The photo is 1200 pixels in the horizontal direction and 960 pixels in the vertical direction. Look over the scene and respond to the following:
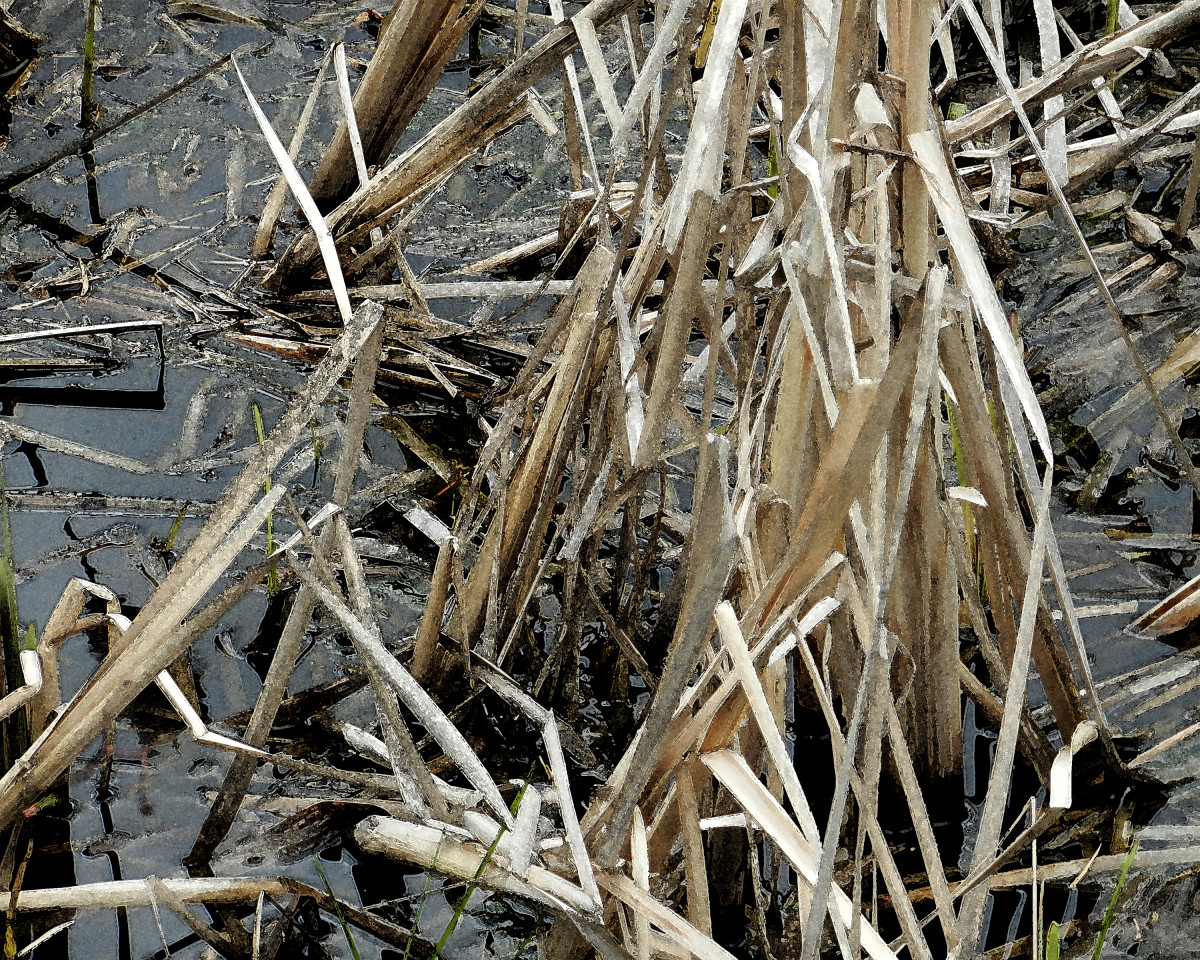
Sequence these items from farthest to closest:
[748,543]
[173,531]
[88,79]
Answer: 1. [88,79]
2. [173,531]
3. [748,543]

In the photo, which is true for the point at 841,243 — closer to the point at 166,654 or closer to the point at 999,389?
the point at 999,389

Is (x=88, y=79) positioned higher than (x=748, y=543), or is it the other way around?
(x=88, y=79)

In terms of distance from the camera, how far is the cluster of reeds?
110 cm

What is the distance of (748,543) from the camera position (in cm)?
128

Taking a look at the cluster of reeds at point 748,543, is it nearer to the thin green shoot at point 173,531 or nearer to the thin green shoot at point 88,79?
the thin green shoot at point 173,531

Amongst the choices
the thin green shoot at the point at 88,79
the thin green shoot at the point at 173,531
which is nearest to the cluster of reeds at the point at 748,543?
the thin green shoot at the point at 173,531

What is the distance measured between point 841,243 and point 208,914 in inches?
42.0

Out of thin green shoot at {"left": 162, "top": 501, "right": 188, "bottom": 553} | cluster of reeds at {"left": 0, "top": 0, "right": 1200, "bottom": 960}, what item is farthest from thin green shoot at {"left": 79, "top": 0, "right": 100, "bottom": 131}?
thin green shoot at {"left": 162, "top": 501, "right": 188, "bottom": 553}

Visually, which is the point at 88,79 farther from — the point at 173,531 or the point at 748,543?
the point at 748,543

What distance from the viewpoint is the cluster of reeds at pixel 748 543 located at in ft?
3.60

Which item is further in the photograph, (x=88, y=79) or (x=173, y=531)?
(x=88, y=79)

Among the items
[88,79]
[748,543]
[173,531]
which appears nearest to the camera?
[748,543]

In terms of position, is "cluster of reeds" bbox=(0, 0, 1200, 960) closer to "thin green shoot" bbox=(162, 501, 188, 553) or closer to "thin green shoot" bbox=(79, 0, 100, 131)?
"thin green shoot" bbox=(162, 501, 188, 553)

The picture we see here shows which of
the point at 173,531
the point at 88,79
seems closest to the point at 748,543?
the point at 173,531
